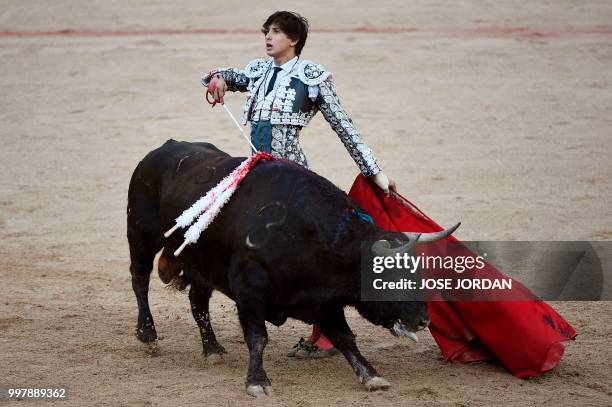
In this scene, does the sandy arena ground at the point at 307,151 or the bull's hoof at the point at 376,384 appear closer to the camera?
the bull's hoof at the point at 376,384

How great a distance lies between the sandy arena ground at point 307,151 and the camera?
4.49 m

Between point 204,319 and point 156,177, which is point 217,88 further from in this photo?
point 204,319

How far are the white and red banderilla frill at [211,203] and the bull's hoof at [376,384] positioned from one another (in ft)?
3.07

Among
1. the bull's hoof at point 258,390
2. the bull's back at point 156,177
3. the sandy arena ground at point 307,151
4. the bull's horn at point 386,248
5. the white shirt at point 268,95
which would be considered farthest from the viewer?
the bull's back at point 156,177

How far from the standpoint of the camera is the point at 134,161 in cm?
912

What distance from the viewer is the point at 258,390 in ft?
13.6

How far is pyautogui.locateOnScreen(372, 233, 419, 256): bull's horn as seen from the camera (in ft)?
13.1

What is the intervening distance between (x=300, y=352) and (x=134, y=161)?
15.3 ft

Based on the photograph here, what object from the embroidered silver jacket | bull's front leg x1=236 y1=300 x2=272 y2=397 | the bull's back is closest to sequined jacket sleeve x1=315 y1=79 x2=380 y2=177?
the embroidered silver jacket

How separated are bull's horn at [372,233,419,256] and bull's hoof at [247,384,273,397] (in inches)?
28.5

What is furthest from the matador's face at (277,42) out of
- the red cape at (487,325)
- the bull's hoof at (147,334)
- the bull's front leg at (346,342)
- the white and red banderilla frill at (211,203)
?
the bull's hoof at (147,334)

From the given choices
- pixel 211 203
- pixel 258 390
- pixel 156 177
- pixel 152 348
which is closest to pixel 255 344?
pixel 258 390

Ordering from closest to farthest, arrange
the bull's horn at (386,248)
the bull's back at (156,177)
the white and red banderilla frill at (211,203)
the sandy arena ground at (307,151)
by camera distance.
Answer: the bull's horn at (386,248) → the white and red banderilla frill at (211,203) → the sandy arena ground at (307,151) → the bull's back at (156,177)

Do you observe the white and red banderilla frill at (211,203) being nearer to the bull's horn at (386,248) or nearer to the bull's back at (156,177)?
the bull's back at (156,177)
